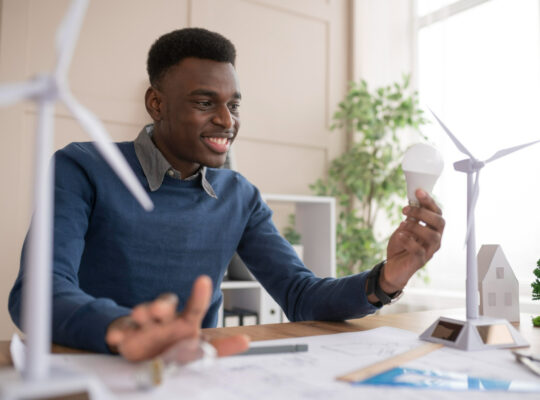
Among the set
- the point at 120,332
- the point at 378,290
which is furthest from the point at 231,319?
the point at 120,332

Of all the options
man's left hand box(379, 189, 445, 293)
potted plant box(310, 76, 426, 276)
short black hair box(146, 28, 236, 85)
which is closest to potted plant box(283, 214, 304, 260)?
potted plant box(310, 76, 426, 276)

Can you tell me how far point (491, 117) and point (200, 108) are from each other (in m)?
2.39

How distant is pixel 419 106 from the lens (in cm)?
356

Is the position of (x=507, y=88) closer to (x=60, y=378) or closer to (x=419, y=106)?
(x=419, y=106)

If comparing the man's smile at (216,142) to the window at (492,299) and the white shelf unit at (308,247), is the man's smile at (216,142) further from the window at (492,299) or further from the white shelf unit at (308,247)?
the white shelf unit at (308,247)

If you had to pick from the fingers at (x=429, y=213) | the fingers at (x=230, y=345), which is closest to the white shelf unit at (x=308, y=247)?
the fingers at (x=429, y=213)

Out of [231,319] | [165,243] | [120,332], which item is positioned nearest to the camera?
[120,332]

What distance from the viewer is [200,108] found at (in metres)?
1.34

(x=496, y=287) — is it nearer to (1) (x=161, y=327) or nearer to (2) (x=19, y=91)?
A: (1) (x=161, y=327)

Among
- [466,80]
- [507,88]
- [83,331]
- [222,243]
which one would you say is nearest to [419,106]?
[466,80]

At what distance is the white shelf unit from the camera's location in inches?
108

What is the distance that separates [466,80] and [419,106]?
0.38 meters

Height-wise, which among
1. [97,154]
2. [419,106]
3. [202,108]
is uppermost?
[419,106]

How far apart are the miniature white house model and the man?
9.4 inches
